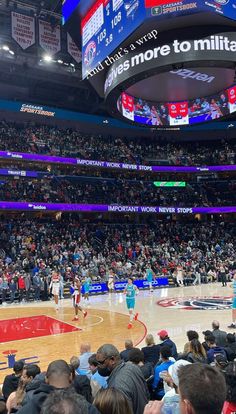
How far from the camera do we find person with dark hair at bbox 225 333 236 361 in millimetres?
6438

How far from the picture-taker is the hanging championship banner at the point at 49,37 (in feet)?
88.6

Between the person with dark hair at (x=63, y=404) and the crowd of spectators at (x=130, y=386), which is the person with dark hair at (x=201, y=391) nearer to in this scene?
the crowd of spectators at (x=130, y=386)

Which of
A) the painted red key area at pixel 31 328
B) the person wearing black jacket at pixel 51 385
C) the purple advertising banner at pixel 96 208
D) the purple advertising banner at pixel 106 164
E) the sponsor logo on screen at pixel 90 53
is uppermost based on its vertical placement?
the purple advertising banner at pixel 106 164

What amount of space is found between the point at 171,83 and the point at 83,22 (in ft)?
12.7

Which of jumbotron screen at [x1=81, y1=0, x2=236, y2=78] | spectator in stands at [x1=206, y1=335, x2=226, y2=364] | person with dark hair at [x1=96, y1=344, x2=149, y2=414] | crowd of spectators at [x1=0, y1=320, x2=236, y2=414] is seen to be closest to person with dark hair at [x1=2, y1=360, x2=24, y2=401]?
crowd of spectators at [x1=0, y1=320, x2=236, y2=414]

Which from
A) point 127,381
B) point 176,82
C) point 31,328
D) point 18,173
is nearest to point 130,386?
point 127,381

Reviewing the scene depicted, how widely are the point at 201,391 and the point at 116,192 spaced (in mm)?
37227

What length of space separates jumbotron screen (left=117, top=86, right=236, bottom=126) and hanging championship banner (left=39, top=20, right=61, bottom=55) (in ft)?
45.7

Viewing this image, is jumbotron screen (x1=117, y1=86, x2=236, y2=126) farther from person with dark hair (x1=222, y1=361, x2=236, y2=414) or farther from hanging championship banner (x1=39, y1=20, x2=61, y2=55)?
hanging championship banner (x1=39, y1=20, x2=61, y2=55)

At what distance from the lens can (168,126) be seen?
53.6ft

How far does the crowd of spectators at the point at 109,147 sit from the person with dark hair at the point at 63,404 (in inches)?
1279

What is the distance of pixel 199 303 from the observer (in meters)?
18.9

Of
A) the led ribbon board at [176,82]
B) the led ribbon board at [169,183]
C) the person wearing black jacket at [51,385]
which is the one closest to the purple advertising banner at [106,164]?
the led ribbon board at [169,183]

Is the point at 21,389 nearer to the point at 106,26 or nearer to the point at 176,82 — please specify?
the point at 106,26
